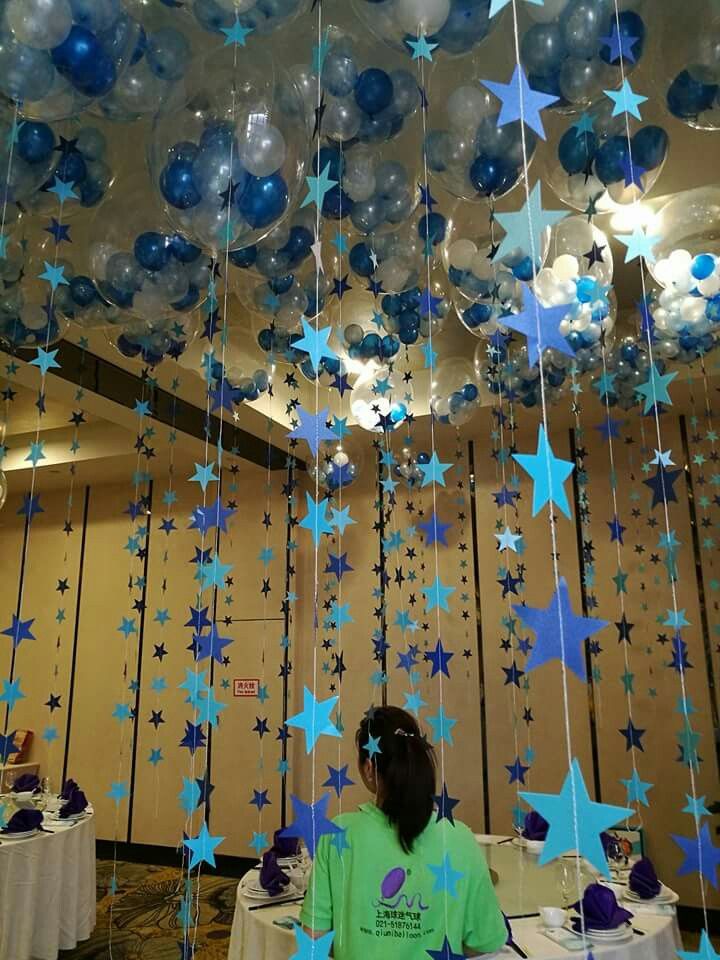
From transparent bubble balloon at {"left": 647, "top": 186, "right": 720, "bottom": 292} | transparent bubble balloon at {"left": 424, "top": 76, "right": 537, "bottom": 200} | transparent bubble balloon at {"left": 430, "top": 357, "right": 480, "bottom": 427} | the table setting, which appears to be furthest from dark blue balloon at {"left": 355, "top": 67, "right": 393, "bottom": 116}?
the table setting

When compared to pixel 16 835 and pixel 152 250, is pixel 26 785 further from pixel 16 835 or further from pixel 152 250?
pixel 152 250

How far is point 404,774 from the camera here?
175 cm

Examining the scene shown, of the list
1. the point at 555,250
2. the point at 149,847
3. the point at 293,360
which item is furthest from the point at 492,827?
the point at 555,250

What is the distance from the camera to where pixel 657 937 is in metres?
2.42

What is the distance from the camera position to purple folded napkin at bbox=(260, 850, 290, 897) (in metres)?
2.66

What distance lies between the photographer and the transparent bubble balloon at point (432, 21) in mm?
1682

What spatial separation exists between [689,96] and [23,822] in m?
4.36

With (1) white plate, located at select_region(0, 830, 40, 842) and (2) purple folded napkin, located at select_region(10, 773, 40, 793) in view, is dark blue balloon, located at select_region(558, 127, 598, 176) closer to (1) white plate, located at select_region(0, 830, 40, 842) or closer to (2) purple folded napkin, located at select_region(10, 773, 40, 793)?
(1) white plate, located at select_region(0, 830, 40, 842)

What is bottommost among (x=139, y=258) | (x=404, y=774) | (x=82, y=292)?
(x=404, y=774)

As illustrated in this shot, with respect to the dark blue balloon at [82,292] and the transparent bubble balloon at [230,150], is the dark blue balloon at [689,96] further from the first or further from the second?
the dark blue balloon at [82,292]

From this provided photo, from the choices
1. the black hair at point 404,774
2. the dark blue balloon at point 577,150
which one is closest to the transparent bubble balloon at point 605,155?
the dark blue balloon at point 577,150

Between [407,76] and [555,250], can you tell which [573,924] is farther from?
[407,76]

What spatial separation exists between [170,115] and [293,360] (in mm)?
1489

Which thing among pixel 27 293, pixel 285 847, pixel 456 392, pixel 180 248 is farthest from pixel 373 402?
pixel 285 847
